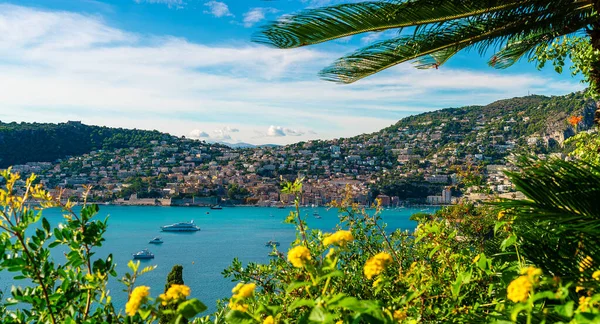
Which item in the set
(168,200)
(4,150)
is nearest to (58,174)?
(4,150)

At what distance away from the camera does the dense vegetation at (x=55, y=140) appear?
52188mm

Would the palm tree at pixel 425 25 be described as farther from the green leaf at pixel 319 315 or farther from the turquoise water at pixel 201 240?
the turquoise water at pixel 201 240

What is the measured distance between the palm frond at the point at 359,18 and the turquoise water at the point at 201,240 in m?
14.2

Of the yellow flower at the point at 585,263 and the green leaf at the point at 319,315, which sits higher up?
the yellow flower at the point at 585,263

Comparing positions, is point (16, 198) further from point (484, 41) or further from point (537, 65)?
point (537, 65)

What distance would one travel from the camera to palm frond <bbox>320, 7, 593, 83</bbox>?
3320 mm

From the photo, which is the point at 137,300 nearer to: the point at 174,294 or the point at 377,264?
the point at 174,294

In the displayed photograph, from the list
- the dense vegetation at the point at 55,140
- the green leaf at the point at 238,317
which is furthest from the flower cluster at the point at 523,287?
the dense vegetation at the point at 55,140

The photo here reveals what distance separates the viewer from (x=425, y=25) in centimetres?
345

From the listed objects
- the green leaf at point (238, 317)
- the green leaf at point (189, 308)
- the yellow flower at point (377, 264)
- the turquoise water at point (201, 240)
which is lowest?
the turquoise water at point (201, 240)

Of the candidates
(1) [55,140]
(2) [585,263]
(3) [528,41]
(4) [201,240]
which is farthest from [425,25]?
(1) [55,140]

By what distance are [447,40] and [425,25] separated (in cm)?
32

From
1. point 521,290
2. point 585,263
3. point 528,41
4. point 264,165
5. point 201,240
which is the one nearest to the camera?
point 521,290

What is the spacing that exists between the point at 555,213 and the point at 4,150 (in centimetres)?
6018
